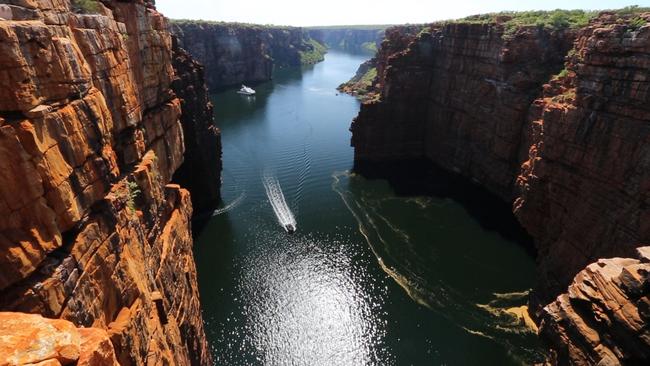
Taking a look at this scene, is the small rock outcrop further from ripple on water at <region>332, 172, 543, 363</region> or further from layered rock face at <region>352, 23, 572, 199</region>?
layered rock face at <region>352, 23, 572, 199</region>

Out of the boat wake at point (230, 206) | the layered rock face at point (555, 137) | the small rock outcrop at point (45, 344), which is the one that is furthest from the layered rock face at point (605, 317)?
the boat wake at point (230, 206)

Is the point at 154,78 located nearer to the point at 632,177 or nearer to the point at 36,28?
the point at 36,28

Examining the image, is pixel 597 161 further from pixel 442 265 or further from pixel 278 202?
pixel 278 202

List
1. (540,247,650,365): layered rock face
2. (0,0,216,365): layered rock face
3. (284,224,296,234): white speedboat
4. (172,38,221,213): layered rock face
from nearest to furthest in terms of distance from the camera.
Answer: (0,0,216,365): layered rock face → (540,247,650,365): layered rock face → (284,224,296,234): white speedboat → (172,38,221,213): layered rock face

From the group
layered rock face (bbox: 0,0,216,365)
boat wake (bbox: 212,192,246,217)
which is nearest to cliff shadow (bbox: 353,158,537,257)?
boat wake (bbox: 212,192,246,217)

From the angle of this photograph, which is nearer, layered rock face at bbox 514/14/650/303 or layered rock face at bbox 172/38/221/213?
layered rock face at bbox 514/14/650/303

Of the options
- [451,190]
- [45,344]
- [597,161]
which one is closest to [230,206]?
[451,190]

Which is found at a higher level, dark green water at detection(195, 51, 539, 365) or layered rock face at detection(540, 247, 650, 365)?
layered rock face at detection(540, 247, 650, 365)
